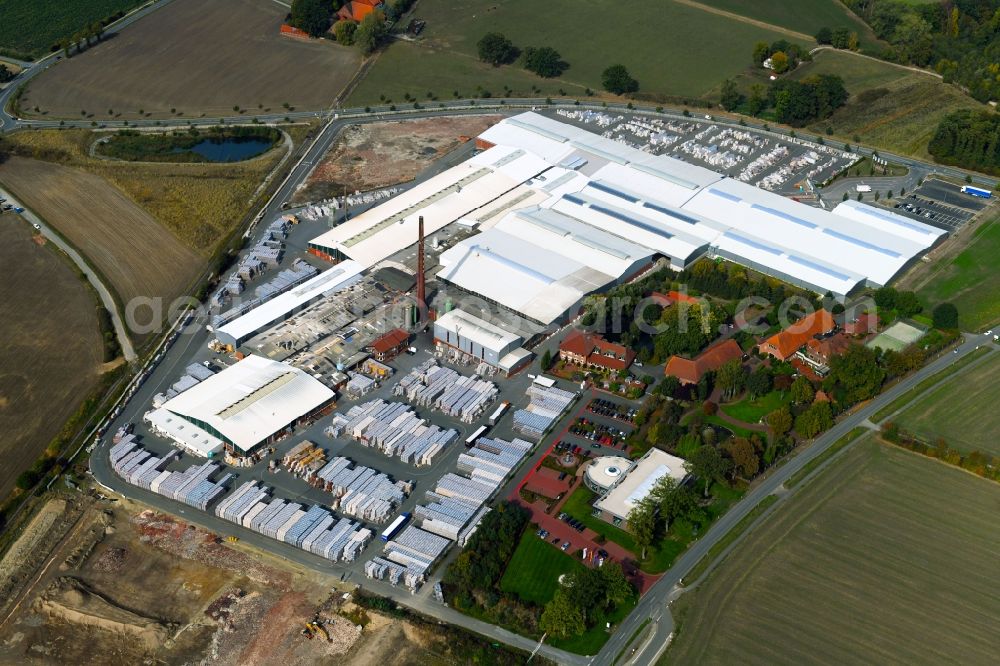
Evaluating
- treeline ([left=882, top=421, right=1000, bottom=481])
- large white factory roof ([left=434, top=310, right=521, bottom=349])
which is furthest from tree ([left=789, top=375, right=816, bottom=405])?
large white factory roof ([left=434, top=310, right=521, bottom=349])

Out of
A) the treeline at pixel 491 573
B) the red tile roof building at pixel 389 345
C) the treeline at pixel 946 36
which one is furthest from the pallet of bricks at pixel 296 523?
the treeline at pixel 946 36

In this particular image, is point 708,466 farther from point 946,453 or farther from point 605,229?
point 605,229

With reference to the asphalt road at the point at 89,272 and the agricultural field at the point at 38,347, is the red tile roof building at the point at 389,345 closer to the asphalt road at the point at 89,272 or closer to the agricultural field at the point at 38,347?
Result: the asphalt road at the point at 89,272

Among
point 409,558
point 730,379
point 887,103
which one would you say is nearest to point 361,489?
point 409,558

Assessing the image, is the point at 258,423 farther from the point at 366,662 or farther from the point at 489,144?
the point at 489,144

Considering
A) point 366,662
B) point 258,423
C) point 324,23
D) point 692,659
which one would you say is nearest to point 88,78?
point 324,23

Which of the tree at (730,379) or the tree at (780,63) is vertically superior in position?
the tree at (780,63)
